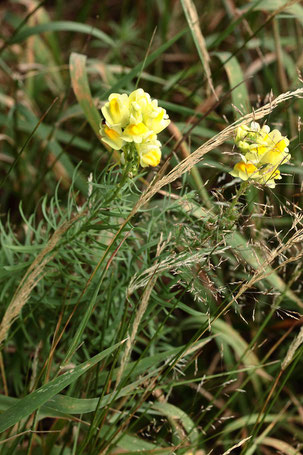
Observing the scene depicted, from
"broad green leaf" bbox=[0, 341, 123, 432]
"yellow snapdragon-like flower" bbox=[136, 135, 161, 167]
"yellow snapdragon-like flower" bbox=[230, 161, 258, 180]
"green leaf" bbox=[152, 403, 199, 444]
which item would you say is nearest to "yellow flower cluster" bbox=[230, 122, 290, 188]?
"yellow snapdragon-like flower" bbox=[230, 161, 258, 180]

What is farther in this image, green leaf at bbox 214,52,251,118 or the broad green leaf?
green leaf at bbox 214,52,251,118

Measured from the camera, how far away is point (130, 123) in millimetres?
866

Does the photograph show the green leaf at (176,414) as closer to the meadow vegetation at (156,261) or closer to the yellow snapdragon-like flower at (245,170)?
the meadow vegetation at (156,261)

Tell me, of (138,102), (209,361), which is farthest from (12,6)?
(138,102)

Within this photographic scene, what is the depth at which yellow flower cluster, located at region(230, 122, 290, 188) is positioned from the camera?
0.89m

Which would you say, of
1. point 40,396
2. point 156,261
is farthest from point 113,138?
point 40,396

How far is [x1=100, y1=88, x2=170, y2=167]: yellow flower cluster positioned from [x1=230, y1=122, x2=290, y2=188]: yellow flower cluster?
120 mm

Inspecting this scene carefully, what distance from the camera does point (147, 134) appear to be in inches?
33.9

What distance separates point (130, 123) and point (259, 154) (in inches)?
7.8

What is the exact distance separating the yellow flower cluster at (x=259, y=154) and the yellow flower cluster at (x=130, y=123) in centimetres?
12

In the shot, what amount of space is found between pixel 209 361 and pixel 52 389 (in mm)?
811

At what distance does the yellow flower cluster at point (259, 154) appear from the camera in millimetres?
887

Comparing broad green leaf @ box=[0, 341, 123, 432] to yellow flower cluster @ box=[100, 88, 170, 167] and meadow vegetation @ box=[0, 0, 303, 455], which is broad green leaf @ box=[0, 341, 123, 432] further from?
yellow flower cluster @ box=[100, 88, 170, 167]

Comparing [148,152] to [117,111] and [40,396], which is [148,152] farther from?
[40,396]
